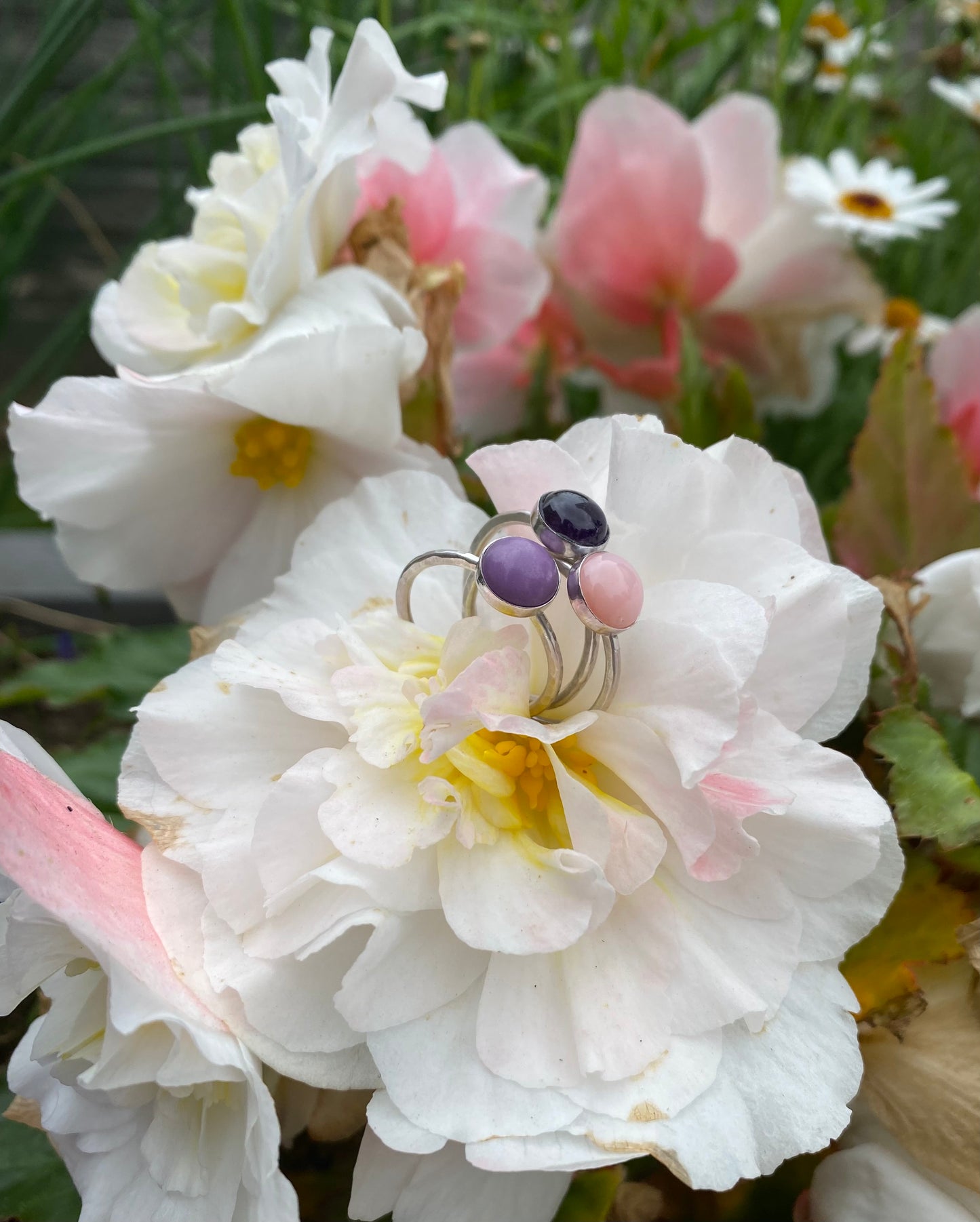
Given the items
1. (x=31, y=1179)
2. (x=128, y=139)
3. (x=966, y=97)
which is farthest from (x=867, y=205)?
(x=31, y=1179)

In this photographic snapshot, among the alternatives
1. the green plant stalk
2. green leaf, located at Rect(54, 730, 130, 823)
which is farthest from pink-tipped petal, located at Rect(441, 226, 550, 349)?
green leaf, located at Rect(54, 730, 130, 823)

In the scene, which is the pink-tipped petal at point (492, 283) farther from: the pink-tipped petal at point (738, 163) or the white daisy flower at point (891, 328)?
the white daisy flower at point (891, 328)

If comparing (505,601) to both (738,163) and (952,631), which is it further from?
(738,163)

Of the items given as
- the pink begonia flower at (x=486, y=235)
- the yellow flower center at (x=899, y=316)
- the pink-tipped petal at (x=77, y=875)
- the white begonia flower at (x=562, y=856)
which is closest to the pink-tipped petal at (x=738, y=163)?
the pink begonia flower at (x=486, y=235)

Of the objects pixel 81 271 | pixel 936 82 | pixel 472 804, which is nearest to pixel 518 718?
pixel 472 804

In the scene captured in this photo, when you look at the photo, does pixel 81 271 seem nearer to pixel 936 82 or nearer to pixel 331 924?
pixel 936 82
